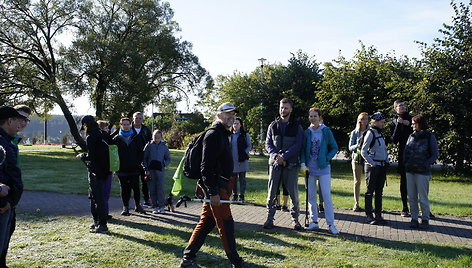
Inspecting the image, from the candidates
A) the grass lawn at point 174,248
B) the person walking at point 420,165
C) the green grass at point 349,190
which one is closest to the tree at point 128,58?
the green grass at point 349,190

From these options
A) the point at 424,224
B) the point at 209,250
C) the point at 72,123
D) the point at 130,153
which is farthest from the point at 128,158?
the point at 72,123

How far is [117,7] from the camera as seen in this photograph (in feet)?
102

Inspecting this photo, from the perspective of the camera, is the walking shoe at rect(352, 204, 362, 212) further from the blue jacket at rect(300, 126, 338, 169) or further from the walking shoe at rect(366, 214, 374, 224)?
the blue jacket at rect(300, 126, 338, 169)

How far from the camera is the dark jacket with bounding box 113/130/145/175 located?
8.33 meters

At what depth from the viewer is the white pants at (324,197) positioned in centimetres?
683

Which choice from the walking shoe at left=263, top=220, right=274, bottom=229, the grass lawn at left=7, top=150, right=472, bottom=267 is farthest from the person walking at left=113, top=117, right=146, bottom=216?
the walking shoe at left=263, top=220, right=274, bottom=229

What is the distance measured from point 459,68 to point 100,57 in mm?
21085

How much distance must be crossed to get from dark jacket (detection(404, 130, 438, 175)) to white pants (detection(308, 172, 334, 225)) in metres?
1.57

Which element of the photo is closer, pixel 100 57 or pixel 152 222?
pixel 152 222

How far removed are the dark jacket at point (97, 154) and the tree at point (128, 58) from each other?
20648 mm

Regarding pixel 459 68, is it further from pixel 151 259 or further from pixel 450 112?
pixel 151 259

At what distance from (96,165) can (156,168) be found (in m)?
1.84

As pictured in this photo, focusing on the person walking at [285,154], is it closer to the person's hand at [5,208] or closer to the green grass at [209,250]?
the green grass at [209,250]

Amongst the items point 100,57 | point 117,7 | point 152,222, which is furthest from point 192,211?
point 117,7
